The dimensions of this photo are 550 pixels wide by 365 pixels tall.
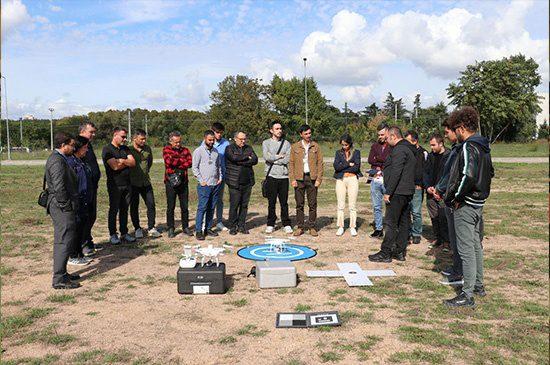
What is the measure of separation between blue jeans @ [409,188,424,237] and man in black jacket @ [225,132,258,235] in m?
2.91

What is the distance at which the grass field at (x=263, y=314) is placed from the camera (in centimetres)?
414

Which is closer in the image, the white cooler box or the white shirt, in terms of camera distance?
the white cooler box

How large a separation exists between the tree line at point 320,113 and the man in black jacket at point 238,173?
119ft

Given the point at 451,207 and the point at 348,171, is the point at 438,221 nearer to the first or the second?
the point at 348,171

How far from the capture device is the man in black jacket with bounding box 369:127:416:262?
22.5ft

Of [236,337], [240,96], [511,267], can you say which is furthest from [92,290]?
[240,96]

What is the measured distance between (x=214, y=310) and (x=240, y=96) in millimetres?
48979

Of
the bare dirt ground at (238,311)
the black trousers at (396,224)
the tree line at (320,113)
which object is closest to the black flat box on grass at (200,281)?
the bare dirt ground at (238,311)

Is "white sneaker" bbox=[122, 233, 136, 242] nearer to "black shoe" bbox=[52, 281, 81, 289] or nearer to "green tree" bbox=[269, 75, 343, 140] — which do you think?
"black shoe" bbox=[52, 281, 81, 289]

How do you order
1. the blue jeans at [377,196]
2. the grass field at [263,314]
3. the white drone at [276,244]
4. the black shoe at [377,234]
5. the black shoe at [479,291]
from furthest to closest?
the black shoe at [377,234] < the blue jeans at [377,196] < the white drone at [276,244] < the black shoe at [479,291] < the grass field at [263,314]

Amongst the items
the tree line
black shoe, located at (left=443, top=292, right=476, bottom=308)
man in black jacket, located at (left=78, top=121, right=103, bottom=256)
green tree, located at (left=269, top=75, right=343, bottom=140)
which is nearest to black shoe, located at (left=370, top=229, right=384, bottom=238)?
black shoe, located at (left=443, top=292, right=476, bottom=308)

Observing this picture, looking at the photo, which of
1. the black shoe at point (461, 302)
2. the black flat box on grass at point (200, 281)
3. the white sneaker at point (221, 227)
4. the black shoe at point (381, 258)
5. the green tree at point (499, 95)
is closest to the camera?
the black shoe at point (461, 302)

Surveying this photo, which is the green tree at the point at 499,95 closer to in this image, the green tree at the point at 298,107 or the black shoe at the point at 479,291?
the green tree at the point at 298,107

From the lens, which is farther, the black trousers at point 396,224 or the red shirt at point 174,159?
the red shirt at point 174,159
